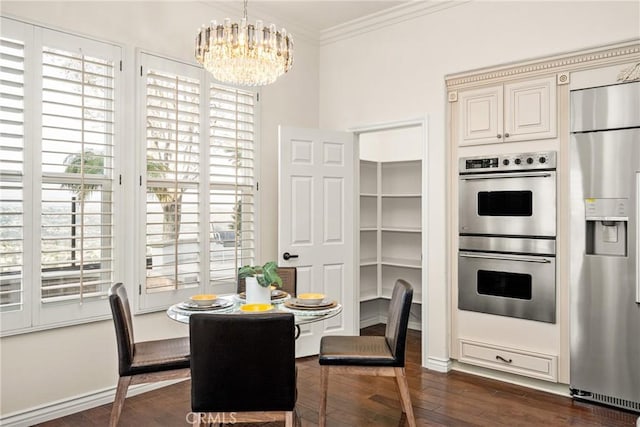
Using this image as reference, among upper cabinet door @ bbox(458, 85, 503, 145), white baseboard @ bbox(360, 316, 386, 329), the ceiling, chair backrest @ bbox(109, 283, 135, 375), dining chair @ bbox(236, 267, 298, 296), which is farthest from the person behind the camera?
white baseboard @ bbox(360, 316, 386, 329)

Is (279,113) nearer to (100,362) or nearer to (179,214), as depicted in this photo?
(179,214)

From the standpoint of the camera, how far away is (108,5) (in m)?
3.28

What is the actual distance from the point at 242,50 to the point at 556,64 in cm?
224

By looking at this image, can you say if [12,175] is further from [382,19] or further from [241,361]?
[382,19]

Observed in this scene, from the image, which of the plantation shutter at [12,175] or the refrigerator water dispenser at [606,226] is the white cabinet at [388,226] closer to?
the refrigerator water dispenser at [606,226]

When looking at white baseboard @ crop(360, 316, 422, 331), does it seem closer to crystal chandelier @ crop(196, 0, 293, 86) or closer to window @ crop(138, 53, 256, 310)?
window @ crop(138, 53, 256, 310)

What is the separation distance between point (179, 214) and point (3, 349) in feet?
4.58

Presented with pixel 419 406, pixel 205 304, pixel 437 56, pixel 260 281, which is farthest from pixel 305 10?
pixel 419 406

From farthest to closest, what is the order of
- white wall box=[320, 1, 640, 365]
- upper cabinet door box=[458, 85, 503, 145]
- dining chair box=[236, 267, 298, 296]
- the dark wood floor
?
upper cabinet door box=[458, 85, 503, 145] → dining chair box=[236, 267, 298, 296] → white wall box=[320, 1, 640, 365] → the dark wood floor

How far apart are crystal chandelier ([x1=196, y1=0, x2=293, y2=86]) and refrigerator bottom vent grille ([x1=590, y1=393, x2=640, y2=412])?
2.97 metres

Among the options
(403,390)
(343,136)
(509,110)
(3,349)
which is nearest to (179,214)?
(3,349)

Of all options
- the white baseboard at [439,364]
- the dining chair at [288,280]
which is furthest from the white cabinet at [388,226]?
the dining chair at [288,280]

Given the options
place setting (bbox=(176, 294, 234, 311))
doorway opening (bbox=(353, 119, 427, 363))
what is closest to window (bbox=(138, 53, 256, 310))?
place setting (bbox=(176, 294, 234, 311))

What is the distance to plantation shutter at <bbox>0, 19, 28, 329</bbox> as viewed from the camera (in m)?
2.80
